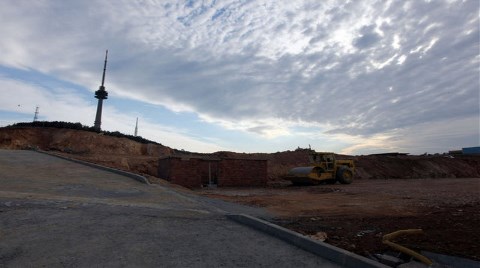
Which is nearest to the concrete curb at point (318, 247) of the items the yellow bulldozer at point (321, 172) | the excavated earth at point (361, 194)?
the excavated earth at point (361, 194)

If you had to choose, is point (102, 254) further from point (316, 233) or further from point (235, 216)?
point (316, 233)

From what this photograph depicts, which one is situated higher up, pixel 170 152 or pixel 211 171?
pixel 170 152

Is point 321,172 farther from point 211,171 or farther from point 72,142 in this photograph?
point 72,142

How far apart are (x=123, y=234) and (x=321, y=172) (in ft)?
65.9

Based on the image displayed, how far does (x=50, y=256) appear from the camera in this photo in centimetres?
525

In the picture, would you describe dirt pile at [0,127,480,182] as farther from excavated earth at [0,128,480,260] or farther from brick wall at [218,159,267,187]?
brick wall at [218,159,267,187]

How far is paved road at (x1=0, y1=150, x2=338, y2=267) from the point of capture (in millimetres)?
5242

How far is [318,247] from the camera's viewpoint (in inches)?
225

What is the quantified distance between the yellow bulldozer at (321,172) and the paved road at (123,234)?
571 inches

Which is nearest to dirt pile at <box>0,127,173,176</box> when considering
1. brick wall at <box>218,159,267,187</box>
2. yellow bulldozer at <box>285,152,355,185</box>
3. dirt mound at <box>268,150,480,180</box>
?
dirt mound at <box>268,150,480,180</box>

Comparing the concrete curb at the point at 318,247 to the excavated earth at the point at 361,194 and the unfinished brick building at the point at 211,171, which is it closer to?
the excavated earth at the point at 361,194

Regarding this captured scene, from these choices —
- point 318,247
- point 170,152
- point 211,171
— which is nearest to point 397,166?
point 170,152

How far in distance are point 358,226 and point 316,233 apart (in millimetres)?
1643

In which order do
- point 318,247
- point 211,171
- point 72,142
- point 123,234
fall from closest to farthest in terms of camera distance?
point 318,247
point 123,234
point 211,171
point 72,142
